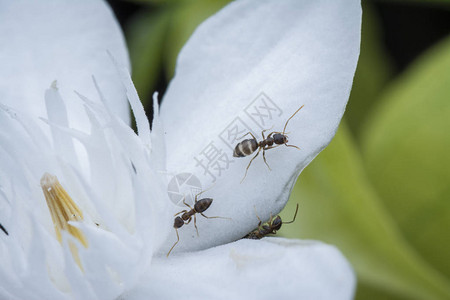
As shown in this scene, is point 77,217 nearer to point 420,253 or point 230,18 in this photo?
point 230,18

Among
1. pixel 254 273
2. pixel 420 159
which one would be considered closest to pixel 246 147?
pixel 254 273

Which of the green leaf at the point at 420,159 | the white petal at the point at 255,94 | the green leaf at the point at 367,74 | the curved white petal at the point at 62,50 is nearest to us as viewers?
the white petal at the point at 255,94

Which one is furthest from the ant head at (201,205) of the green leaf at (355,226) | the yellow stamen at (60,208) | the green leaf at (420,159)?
the green leaf at (420,159)

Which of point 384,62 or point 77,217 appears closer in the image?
point 77,217

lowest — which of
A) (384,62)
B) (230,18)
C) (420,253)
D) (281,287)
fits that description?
A: (420,253)

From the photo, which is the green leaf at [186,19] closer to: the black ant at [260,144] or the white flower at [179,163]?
the white flower at [179,163]

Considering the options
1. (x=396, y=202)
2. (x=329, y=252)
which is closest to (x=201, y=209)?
(x=329, y=252)

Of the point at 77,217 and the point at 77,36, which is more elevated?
the point at 77,36

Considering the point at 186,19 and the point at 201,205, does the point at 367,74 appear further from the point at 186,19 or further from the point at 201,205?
the point at 201,205
